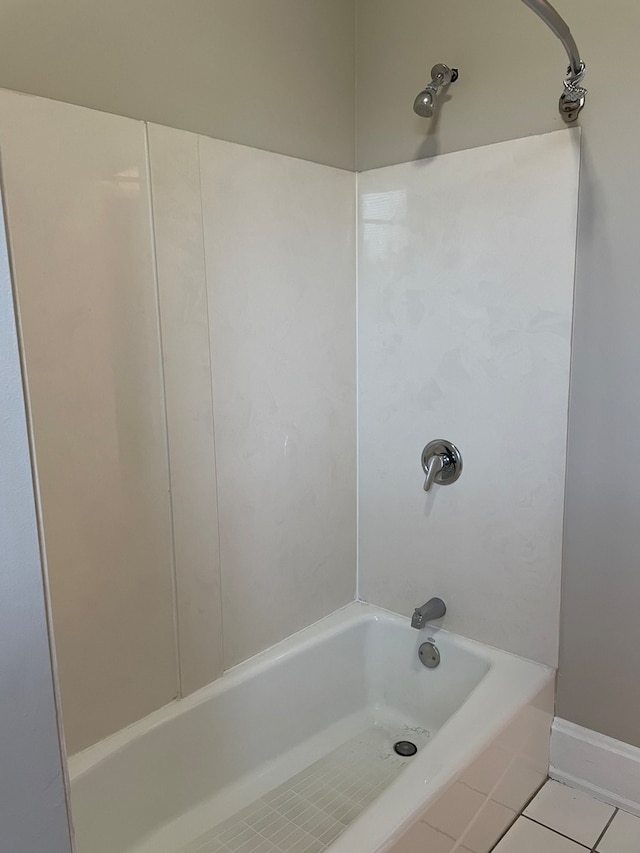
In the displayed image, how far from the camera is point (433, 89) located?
5.77ft

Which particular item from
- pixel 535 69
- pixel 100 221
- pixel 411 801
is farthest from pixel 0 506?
pixel 535 69

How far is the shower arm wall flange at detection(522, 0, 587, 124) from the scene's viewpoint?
4.32ft

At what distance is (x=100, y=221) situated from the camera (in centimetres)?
140

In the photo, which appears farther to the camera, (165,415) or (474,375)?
(474,375)

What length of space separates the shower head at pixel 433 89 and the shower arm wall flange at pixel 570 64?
32 cm

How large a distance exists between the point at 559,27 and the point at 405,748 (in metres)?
1.90

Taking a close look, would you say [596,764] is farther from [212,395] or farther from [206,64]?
[206,64]

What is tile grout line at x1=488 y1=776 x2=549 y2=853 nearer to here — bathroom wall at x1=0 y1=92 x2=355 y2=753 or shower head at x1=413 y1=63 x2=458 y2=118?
bathroom wall at x1=0 y1=92 x2=355 y2=753

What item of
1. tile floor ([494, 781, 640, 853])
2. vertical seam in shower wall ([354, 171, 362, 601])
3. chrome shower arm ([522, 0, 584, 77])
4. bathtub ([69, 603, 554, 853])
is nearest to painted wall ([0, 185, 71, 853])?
bathtub ([69, 603, 554, 853])

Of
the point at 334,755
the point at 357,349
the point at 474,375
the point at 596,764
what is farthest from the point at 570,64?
the point at 334,755

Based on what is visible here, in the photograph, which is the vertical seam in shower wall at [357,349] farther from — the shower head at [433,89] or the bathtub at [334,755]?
the shower head at [433,89]

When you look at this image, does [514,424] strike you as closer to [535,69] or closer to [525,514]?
[525,514]

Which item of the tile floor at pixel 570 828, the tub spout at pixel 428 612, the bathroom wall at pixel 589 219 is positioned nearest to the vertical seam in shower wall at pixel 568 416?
the bathroom wall at pixel 589 219

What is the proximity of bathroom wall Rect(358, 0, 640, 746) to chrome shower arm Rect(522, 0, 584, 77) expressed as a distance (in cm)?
11
